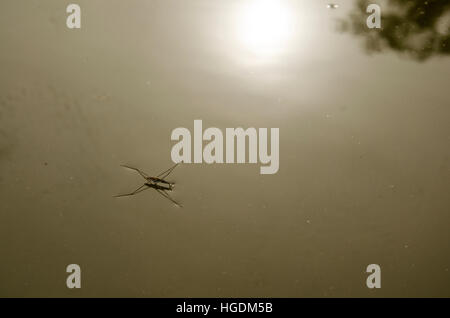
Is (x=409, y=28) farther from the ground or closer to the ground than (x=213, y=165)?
farther from the ground

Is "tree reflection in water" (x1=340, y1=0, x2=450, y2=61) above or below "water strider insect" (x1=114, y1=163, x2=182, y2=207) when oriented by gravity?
above

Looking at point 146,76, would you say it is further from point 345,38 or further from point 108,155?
point 345,38

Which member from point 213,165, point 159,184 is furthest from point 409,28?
point 159,184

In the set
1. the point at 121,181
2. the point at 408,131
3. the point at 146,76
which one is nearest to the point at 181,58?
the point at 146,76

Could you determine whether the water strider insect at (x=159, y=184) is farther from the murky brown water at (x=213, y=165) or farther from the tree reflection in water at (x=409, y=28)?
the tree reflection in water at (x=409, y=28)

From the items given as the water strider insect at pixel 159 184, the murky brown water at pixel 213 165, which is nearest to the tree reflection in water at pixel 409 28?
the murky brown water at pixel 213 165

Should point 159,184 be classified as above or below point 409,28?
below

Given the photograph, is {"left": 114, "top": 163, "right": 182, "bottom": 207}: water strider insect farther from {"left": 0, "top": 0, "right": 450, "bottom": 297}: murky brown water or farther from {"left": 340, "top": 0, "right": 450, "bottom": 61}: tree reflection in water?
{"left": 340, "top": 0, "right": 450, "bottom": 61}: tree reflection in water

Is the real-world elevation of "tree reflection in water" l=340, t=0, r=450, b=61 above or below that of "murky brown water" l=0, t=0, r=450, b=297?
above

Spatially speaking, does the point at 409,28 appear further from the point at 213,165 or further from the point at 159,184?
the point at 159,184

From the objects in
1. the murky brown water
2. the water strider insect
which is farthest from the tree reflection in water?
the water strider insect
